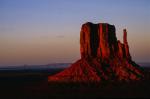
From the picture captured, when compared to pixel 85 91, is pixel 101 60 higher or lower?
higher

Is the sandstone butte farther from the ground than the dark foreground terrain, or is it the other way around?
the sandstone butte

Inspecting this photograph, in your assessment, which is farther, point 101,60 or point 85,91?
point 101,60

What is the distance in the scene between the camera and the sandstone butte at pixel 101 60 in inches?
4555

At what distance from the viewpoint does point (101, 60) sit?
398 ft

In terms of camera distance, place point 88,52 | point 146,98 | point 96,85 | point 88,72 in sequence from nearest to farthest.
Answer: point 146,98 → point 96,85 → point 88,72 → point 88,52

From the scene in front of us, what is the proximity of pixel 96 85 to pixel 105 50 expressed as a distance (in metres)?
18.4

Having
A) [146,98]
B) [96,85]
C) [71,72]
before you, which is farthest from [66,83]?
[146,98]

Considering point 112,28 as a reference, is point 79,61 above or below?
below

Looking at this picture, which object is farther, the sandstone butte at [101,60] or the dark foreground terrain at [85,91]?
the sandstone butte at [101,60]

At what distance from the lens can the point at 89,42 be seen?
12569 centimetres

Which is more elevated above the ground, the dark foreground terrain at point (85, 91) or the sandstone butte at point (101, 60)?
the sandstone butte at point (101, 60)

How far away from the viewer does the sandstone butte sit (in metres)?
116

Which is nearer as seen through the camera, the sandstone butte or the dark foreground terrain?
the dark foreground terrain

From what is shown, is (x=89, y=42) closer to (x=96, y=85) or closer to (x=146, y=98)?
(x=96, y=85)
